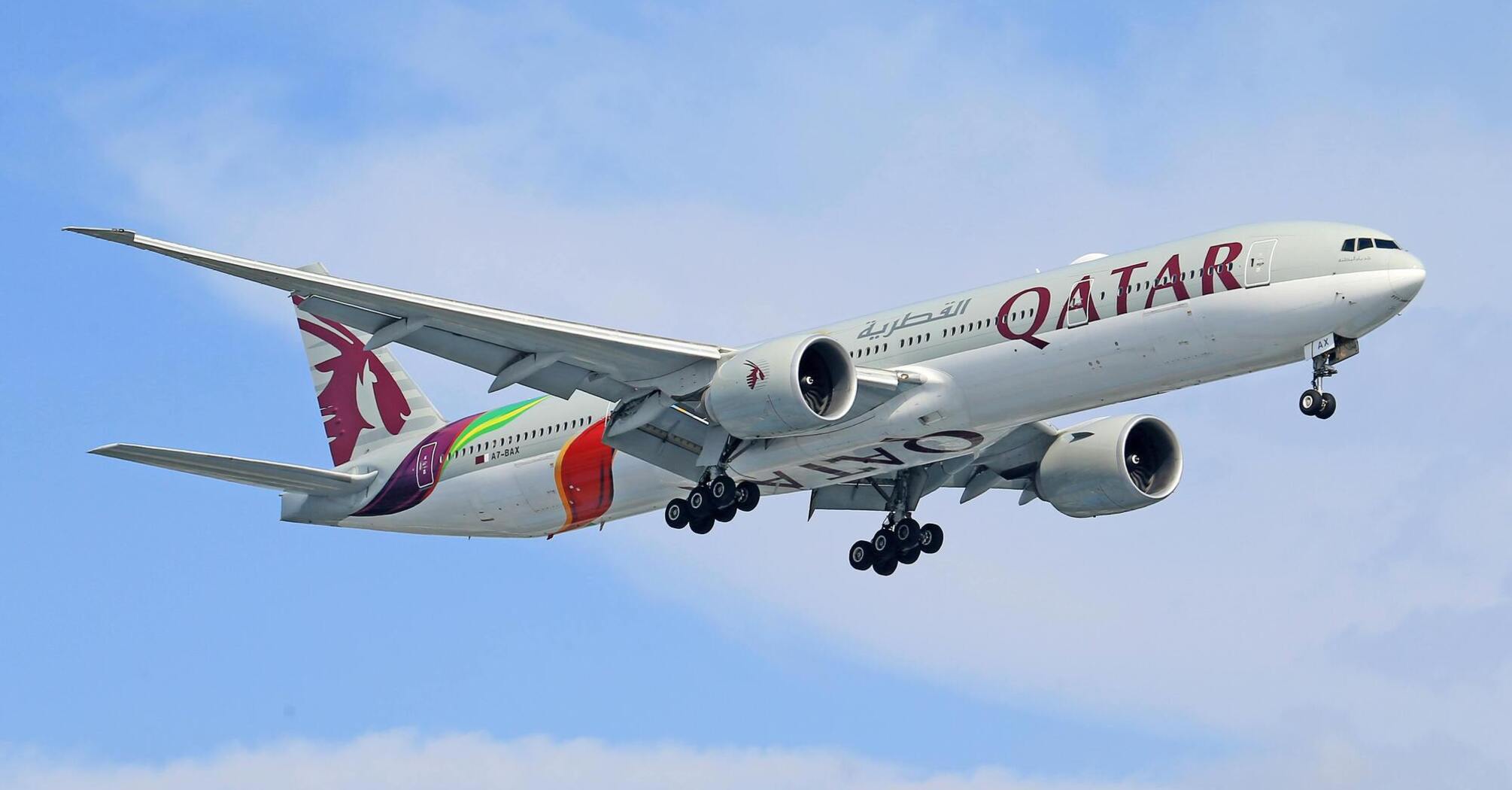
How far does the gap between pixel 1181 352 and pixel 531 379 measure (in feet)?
40.2

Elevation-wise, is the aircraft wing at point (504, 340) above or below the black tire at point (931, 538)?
above

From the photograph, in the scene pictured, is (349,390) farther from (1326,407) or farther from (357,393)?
(1326,407)

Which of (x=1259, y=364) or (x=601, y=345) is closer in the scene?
(x=1259, y=364)

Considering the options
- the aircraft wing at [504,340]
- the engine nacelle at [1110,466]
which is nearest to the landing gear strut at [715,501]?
Result: the aircraft wing at [504,340]

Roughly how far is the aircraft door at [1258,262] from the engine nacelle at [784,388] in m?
7.20

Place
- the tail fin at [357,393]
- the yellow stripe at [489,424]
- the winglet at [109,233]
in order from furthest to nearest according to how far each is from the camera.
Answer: the tail fin at [357,393] → the yellow stripe at [489,424] → the winglet at [109,233]

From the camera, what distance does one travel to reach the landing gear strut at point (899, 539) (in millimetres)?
42531

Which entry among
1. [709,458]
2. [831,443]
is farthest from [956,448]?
[709,458]

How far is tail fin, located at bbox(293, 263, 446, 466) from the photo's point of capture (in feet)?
151

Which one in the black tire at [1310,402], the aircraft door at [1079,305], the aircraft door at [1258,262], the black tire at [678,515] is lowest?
the black tire at [678,515]

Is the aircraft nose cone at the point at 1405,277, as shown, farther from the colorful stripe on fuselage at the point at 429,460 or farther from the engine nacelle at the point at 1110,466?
the colorful stripe on fuselage at the point at 429,460

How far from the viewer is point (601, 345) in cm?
3647

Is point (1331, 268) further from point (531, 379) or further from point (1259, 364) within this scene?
point (531, 379)

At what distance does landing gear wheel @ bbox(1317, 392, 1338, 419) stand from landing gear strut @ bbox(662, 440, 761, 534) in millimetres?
11229
